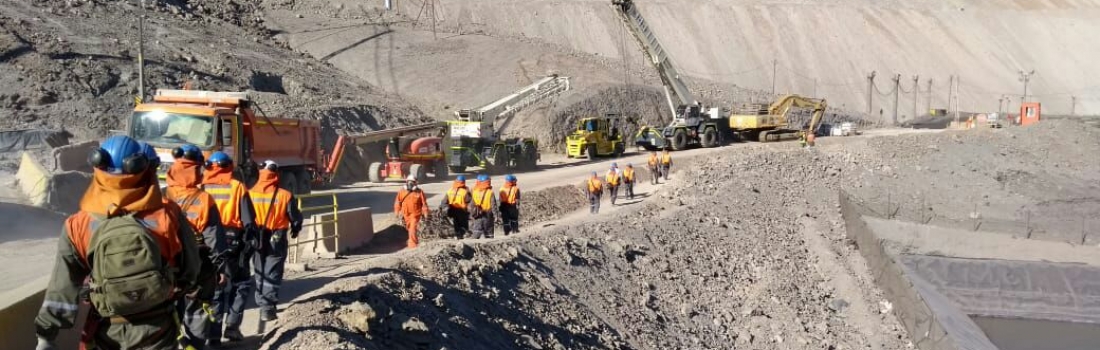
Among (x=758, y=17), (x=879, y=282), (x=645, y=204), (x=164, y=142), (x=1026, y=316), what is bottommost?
(x=1026, y=316)

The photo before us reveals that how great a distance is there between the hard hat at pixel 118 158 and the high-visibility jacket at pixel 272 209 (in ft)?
11.4

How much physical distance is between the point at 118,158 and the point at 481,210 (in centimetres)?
1073

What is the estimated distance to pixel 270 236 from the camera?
7.65 m

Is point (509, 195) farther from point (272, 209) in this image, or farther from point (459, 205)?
point (272, 209)

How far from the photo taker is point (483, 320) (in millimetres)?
10398

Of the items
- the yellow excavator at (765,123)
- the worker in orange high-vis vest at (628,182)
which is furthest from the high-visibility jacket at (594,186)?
the yellow excavator at (765,123)

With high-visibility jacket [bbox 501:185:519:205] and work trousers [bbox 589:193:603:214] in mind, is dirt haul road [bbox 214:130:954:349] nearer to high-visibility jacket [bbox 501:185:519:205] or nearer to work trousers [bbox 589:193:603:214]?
work trousers [bbox 589:193:603:214]

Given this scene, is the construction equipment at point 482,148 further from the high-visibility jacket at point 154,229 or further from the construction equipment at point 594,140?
the high-visibility jacket at point 154,229

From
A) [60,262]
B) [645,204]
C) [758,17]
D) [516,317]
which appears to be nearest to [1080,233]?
[645,204]

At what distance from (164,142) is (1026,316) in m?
18.9

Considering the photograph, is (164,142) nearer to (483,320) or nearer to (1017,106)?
(483,320)

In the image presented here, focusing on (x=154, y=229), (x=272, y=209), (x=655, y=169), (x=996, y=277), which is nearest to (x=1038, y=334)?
(x=996, y=277)

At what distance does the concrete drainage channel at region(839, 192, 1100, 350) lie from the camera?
20.3 metres

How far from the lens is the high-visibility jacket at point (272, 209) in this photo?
7668mm
